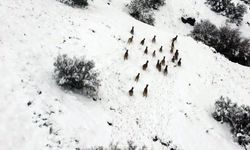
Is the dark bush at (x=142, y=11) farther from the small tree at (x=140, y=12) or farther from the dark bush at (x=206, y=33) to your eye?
the dark bush at (x=206, y=33)

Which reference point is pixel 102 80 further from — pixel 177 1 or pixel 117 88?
pixel 177 1

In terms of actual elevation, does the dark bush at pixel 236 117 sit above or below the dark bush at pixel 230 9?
below

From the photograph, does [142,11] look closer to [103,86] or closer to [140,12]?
[140,12]

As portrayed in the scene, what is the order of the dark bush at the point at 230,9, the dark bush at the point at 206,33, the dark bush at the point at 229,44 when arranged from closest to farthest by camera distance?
the dark bush at the point at 229,44 → the dark bush at the point at 206,33 → the dark bush at the point at 230,9

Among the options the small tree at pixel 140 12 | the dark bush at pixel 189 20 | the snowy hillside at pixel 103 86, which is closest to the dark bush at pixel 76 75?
the snowy hillside at pixel 103 86

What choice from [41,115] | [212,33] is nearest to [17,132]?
[41,115]

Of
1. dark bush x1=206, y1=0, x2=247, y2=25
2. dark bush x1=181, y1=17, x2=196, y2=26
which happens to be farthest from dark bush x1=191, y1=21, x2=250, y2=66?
dark bush x1=206, y1=0, x2=247, y2=25

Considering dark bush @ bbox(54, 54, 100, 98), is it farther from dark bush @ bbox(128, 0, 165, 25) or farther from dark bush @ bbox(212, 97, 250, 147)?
dark bush @ bbox(128, 0, 165, 25)
